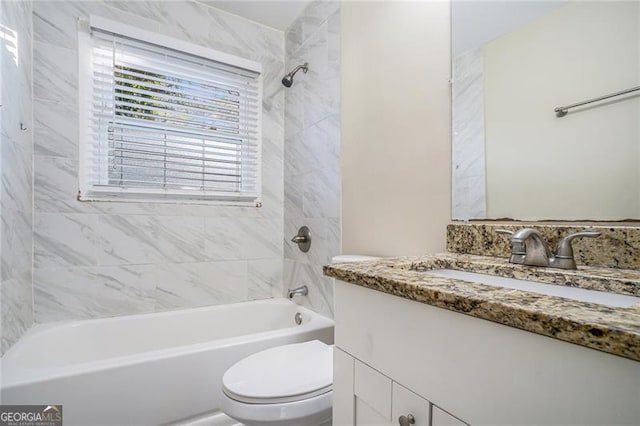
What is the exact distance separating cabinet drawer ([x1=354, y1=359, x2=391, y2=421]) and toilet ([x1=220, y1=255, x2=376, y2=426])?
375 mm

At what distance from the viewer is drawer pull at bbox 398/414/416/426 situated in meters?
0.61

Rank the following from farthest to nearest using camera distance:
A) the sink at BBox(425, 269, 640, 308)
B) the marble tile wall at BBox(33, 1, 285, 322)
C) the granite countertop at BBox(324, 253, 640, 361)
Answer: the marble tile wall at BBox(33, 1, 285, 322), the sink at BBox(425, 269, 640, 308), the granite countertop at BBox(324, 253, 640, 361)

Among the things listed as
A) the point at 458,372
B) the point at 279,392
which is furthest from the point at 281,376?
the point at 458,372

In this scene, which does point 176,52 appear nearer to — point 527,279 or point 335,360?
point 335,360

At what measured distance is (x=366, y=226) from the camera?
1.66m

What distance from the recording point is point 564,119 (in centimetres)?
93

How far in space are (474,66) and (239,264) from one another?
1.83 metres

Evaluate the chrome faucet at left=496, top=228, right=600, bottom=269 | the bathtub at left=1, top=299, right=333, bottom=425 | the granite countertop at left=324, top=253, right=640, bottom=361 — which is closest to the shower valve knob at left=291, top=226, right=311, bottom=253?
the bathtub at left=1, top=299, right=333, bottom=425

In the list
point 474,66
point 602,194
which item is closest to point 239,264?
point 474,66

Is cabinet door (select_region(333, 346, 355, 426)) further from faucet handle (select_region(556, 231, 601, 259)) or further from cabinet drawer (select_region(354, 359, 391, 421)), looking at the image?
faucet handle (select_region(556, 231, 601, 259))

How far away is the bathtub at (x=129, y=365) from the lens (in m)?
1.21

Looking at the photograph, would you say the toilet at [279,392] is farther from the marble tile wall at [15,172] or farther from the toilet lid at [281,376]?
the marble tile wall at [15,172]

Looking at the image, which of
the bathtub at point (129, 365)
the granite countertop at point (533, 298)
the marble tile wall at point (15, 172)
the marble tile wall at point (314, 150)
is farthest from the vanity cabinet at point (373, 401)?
the marble tile wall at point (15, 172)

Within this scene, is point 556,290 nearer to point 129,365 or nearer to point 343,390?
point 343,390
